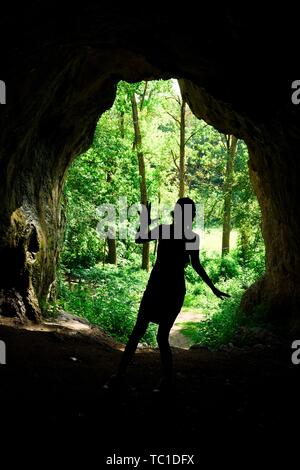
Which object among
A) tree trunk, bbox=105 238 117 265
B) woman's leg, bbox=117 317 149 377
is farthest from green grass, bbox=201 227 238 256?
woman's leg, bbox=117 317 149 377

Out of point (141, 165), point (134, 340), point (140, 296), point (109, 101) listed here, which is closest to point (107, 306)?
point (140, 296)

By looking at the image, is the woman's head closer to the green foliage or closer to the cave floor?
the cave floor

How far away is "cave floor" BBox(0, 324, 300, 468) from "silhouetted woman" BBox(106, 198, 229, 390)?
1.55 ft

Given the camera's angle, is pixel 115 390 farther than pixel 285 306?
No

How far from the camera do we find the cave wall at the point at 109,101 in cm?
532

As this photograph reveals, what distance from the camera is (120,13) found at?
5.27 m

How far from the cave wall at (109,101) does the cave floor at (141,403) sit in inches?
99.7

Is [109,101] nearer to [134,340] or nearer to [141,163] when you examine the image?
[134,340]

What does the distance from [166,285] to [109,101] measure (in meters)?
8.77

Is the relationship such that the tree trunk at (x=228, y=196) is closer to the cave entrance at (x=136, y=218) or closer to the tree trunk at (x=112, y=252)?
the cave entrance at (x=136, y=218)

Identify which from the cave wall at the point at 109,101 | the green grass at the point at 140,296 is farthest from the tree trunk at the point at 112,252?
the cave wall at the point at 109,101
